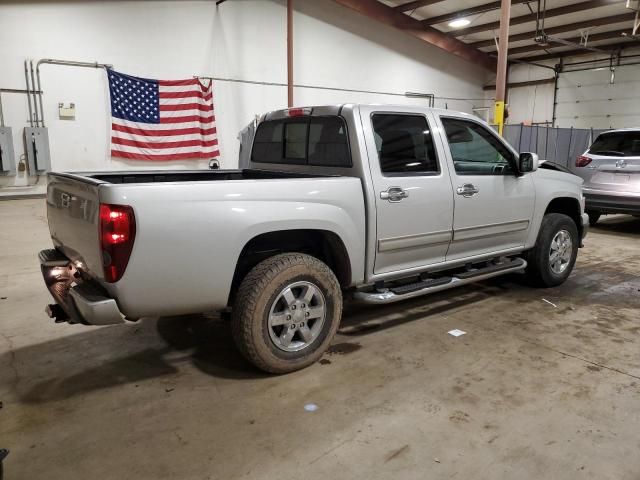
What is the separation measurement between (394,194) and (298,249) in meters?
0.76

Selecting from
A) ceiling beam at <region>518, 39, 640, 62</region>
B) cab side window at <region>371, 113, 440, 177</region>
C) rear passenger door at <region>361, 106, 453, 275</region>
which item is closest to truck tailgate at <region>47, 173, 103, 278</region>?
rear passenger door at <region>361, 106, 453, 275</region>

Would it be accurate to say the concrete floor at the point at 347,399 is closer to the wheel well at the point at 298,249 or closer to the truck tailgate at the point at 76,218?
the wheel well at the point at 298,249

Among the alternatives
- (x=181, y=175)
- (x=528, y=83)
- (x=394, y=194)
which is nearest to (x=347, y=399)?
(x=394, y=194)

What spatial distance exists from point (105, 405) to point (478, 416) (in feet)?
6.64

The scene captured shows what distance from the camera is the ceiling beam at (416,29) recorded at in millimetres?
13227

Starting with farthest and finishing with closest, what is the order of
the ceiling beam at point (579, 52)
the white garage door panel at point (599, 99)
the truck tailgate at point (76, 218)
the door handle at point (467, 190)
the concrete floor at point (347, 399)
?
1. the white garage door panel at point (599, 99)
2. the ceiling beam at point (579, 52)
3. the door handle at point (467, 190)
4. the truck tailgate at point (76, 218)
5. the concrete floor at point (347, 399)

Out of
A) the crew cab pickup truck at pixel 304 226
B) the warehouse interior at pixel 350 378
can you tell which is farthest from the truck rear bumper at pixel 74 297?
the warehouse interior at pixel 350 378

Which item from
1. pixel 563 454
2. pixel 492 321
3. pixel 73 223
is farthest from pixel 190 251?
pixel 492 321

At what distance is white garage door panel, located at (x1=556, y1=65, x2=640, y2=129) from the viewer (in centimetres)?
1493

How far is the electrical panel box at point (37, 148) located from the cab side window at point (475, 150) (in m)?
9.33

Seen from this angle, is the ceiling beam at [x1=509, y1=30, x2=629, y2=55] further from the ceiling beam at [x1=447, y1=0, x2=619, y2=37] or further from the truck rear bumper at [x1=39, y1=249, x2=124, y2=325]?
the truck rear bumper at [x1=39, y1=249, x2=124, y2=325]

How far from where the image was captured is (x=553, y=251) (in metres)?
4.73

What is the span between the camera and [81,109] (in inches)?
413

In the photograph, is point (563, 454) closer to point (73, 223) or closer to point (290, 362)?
point (290, 362)
